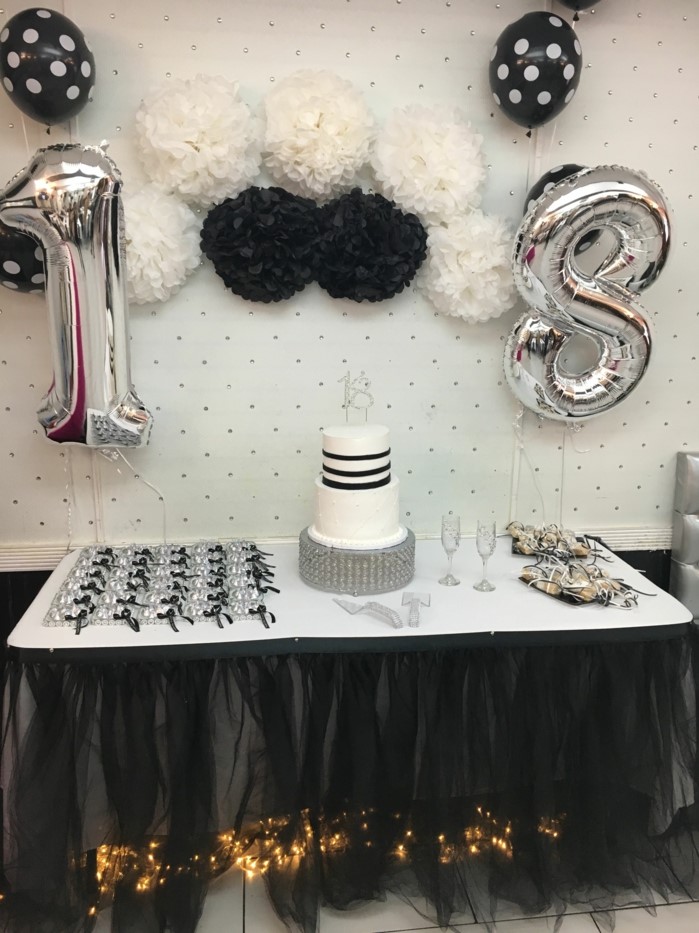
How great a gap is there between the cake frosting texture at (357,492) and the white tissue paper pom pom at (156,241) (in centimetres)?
53

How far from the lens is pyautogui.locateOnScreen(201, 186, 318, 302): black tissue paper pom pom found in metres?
1.63

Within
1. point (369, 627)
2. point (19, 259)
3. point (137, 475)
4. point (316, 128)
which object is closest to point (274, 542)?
point (137, 475)

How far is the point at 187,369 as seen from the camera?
183 cm

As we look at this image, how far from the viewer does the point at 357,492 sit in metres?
1.61

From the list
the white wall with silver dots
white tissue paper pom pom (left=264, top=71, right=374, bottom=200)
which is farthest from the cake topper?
white tissue paper pom pom (left=264, top=71, right=374, bottom=200)

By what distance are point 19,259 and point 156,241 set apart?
11.7 inches

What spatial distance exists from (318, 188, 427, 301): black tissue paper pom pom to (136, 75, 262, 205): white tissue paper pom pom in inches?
9.2

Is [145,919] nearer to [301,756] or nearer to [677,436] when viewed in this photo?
[301,756]

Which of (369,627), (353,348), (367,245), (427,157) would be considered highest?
(427,157)

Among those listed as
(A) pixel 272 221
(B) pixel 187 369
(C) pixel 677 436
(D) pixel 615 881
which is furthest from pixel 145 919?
(C) pixel 677 436

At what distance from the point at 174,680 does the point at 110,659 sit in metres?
0.13

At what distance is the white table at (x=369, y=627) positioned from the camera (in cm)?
142

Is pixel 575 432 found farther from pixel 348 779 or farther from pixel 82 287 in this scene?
pixel 82 287

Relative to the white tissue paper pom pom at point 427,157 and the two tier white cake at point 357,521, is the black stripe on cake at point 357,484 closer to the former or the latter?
the two tier white cake at point 357,521
